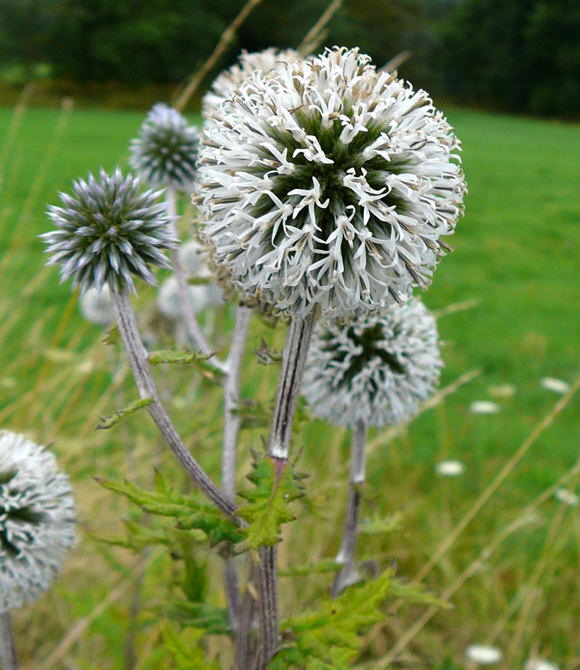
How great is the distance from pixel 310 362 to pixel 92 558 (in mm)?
2239

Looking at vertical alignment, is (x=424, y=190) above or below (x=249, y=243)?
above

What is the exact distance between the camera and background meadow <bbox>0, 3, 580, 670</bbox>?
262 centimetres

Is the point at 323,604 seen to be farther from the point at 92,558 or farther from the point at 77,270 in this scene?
the point at 92,558

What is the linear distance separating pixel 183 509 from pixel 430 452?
4.06 m

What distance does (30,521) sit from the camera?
1.69 metres

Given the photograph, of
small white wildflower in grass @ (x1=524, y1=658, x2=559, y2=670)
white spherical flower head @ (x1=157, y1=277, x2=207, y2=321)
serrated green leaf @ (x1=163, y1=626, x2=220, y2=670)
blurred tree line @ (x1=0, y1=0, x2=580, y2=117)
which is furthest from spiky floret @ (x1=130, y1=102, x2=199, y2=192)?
blurred tree line @ (x1=0, y1=0, x2=580, y2=117)

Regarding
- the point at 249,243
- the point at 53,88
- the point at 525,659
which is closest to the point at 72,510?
the point at 249,243

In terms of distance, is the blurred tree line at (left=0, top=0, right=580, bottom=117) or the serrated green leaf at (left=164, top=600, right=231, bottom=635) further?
the blurred tree line at (left=0, top=0, right=580, bottom=117)

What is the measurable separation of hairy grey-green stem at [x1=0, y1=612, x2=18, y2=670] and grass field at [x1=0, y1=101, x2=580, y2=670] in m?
0.63

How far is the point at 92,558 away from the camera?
3.57 metres

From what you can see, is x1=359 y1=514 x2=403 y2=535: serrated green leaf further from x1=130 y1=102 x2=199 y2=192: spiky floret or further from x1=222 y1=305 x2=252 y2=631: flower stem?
x1=130 y1=102 x2=199 y2=192: spiky floret

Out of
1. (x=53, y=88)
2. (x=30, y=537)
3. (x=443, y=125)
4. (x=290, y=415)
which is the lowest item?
(x=30, y=537)

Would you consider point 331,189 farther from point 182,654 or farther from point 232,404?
point 182,654

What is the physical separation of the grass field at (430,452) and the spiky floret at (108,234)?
23.8 inches
